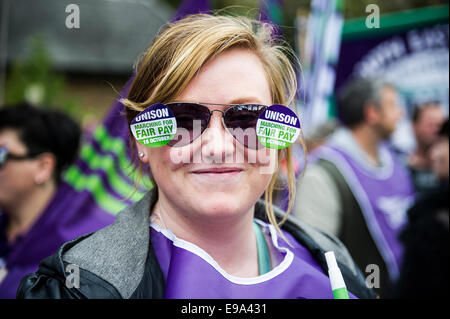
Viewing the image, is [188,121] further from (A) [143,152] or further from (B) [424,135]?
(B) [424,135]

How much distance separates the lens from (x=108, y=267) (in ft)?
3.76

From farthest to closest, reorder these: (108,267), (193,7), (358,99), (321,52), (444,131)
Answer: (321,52) → (358,99) → (444,131) → (193,7) → (108,267)

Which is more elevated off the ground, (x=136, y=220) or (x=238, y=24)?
(x=238, y=24)

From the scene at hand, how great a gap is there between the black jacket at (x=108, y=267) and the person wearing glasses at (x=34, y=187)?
3.60 feet

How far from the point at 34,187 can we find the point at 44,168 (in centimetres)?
14

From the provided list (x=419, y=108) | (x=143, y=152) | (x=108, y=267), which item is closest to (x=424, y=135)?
(x=419, y=108)

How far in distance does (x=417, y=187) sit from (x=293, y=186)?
130 inches

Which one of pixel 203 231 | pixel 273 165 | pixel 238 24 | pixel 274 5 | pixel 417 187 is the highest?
pixel 274 5

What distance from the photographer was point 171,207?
1273 mm

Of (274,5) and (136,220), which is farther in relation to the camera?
(274,5)

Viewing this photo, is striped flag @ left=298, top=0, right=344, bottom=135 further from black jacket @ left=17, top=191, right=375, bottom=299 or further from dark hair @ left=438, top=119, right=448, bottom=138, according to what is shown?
black jacket @ left=17, top=191, right=375, bottom=299

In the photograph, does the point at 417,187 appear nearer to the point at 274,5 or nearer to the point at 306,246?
the point at 274,5

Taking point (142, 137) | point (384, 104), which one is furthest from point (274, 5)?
point (142, 137)

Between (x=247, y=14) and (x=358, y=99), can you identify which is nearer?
(x=247, y=14)
